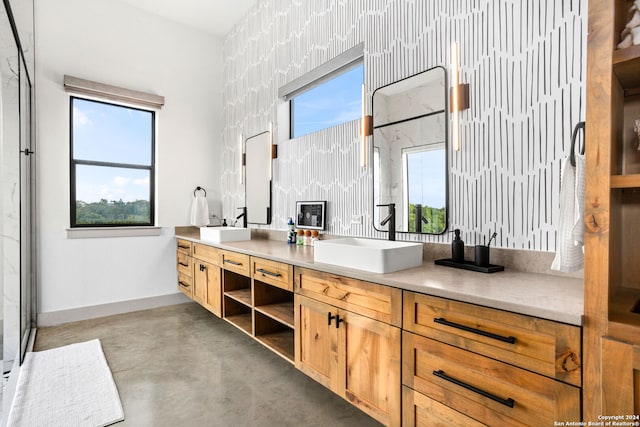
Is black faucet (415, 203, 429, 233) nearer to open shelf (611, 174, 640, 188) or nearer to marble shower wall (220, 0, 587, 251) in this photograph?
marble shower wall (220, 0, 587, 251)

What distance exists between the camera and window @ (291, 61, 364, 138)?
2.64m

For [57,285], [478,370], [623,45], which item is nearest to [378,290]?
[478,370]

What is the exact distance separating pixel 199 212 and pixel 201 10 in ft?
7.32

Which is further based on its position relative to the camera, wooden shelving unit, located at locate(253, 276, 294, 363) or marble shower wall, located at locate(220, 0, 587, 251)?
wooden shelving unit, located at locate(253, 276, 294, 363)

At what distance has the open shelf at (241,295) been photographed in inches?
106

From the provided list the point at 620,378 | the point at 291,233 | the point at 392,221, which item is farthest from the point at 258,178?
the point at 620,378

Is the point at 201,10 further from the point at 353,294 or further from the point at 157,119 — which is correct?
the point at 353,294

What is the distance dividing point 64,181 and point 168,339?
189 centimetres

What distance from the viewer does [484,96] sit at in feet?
5.78

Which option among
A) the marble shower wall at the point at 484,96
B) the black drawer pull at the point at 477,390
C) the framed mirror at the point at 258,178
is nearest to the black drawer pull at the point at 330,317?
the black drawer pull at the point at 477,390

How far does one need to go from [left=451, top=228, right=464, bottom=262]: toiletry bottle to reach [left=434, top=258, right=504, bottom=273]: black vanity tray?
2 cm

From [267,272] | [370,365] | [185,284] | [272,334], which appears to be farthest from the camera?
[185,284]

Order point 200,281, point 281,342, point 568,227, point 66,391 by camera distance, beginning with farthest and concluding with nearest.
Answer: point 200,281 < point 281,342 < point 66,391 < point 568,227

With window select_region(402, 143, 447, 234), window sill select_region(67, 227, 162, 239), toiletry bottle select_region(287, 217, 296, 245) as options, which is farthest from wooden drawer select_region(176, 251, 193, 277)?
window select_region(402, 143, 447, 234)
